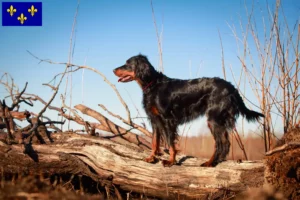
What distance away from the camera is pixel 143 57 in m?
5.05

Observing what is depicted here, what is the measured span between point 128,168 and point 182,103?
128cm

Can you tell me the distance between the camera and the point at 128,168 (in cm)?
399

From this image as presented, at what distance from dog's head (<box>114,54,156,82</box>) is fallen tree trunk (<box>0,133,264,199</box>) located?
1.17 m

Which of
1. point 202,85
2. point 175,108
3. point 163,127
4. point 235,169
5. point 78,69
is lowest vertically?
point 235,169

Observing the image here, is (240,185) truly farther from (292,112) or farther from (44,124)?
(44,124)

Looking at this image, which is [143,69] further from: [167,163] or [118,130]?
[167,163]

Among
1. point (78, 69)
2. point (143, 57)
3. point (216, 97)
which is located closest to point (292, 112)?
point (216, 97)

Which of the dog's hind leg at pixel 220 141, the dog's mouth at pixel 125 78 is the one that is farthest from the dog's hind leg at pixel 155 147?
the dog's mouth at pixel 125 78

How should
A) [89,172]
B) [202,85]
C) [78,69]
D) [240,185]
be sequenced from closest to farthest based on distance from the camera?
[240,185]
[89,172]
[202,85]
[78,69]

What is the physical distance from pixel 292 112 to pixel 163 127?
6.03ft

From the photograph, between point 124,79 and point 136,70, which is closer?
point 136,70

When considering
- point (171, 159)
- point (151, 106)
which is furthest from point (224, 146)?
point (151, 106)

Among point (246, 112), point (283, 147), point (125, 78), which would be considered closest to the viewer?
point (283, 147)

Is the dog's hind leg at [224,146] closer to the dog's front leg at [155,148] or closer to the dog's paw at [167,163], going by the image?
the dog's paw at [167,163]
